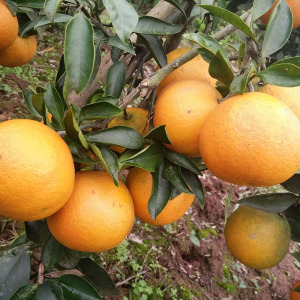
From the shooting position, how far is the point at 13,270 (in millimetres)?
1046

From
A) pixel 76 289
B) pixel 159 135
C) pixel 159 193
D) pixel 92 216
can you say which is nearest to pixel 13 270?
pixel 76 289

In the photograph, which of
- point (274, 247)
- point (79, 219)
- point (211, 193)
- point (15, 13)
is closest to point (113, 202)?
point (79, 219)

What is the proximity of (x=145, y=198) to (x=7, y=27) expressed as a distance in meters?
0.91

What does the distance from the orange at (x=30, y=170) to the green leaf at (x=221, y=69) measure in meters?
0.39

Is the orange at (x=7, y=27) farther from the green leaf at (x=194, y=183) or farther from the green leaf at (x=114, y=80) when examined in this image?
the green leaf at (x=194, y=183)

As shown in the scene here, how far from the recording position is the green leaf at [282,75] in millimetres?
731

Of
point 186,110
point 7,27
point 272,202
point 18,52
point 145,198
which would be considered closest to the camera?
point 186,110

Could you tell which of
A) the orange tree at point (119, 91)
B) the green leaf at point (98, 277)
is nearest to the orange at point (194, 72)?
the orange tree at point (119, 91)

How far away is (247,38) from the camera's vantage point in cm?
80

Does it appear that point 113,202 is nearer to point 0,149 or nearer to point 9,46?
point 0,149

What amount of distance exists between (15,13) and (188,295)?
1.54 m

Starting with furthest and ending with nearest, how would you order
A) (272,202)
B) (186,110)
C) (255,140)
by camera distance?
(272,202) → (186,110) → (255,140)

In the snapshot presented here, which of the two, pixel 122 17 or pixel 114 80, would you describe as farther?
pixel 114 80

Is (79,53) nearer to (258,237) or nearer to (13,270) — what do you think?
(13,270)
